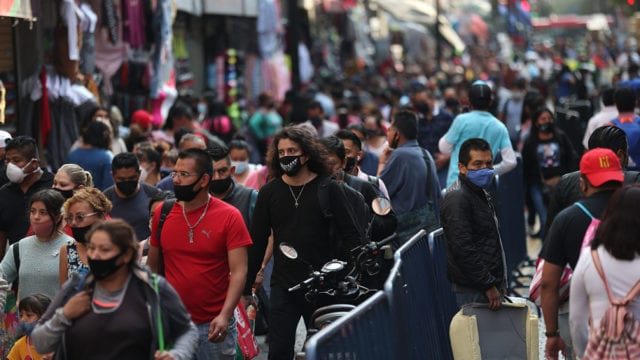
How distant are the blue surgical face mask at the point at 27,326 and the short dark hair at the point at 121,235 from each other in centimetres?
193

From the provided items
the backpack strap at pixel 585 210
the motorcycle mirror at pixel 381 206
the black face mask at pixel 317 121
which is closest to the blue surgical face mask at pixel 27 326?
the motorcycle mirror at pixel 381 206

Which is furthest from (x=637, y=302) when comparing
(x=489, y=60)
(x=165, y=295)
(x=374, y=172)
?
(x=489, y=60)

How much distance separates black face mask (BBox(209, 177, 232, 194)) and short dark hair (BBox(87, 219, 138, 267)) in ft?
11.3

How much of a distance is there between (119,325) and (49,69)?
9914 millimetres

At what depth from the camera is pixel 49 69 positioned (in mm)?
15180

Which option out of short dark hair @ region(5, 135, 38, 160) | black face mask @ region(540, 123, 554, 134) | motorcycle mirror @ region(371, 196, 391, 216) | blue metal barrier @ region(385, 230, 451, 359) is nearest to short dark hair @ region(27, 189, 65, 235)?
short dark hair @ region(5, 135, 38, 160)

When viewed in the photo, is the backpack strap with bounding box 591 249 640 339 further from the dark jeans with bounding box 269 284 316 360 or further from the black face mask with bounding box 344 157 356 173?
the black face mask with bounding box 344 157 356 173

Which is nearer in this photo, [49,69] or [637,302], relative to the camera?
[637,302]

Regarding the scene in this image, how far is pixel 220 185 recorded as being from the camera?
9258 mm

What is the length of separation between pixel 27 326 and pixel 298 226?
5.42 ft

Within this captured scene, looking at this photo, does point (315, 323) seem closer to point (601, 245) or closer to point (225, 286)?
point (225, 286)

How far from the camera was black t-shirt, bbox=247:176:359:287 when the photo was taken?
7930mm

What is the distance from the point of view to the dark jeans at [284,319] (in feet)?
25.7

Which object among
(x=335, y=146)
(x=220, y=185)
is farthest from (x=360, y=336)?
(x=335, y=146)
